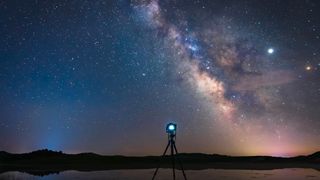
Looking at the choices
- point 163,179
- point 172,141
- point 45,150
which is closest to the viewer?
point 172,141

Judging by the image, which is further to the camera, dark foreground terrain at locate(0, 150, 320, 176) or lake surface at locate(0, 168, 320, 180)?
dark foreground terrain at locate(0, 150, 320, 176)

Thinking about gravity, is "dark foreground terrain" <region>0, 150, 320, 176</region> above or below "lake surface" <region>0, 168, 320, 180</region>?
above

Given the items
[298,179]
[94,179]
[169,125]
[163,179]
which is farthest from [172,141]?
[298,179]

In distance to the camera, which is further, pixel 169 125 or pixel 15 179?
pixel 15 179

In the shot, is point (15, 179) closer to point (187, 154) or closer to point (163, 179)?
point (163, 179)

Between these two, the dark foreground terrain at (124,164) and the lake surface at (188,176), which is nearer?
the lake surface at (188,176)

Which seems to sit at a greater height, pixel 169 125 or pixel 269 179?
pixel 169 125

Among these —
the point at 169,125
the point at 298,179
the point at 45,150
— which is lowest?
the point at 298,179

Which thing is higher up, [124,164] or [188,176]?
[124,164]

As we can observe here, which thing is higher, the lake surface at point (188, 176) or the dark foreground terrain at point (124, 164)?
the dark foreground terrain at point (124, 164)

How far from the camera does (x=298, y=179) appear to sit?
128ft

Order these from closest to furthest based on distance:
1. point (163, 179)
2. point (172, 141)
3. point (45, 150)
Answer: point (172, 141) < point (163, 179) < point (45, 150)

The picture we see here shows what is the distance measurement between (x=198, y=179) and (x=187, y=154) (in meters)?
125

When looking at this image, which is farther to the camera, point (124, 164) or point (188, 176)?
point (124, 164)
